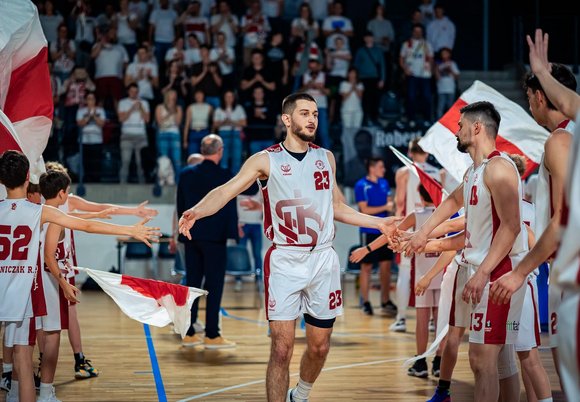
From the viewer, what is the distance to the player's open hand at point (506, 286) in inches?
174

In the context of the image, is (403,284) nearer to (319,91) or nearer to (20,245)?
(20,245)

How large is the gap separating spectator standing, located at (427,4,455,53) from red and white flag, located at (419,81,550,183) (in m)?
8.65

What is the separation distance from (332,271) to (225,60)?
1010cm

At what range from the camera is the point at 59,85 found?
14867mm

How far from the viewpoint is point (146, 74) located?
602 inches

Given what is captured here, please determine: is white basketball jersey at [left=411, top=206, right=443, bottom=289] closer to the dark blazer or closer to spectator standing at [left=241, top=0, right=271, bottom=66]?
the dark blazer

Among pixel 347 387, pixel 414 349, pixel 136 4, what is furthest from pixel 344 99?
pixel 347 387

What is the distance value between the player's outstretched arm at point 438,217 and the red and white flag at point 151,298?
1552 millimetres

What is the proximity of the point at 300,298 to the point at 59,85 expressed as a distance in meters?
10.0

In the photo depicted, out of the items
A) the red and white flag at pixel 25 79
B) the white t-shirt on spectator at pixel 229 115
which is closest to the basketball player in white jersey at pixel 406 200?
the red and white flag at pixel 25 79

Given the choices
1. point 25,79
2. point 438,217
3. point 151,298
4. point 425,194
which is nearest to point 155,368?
point 151,298

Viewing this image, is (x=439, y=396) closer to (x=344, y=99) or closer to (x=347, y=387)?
(x=347, y=387)

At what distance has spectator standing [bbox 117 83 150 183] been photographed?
47.7ft

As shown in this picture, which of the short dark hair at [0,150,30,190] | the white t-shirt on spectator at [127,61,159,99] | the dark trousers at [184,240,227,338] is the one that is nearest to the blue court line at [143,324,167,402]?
the dark trousers at [184,240,227,338]
